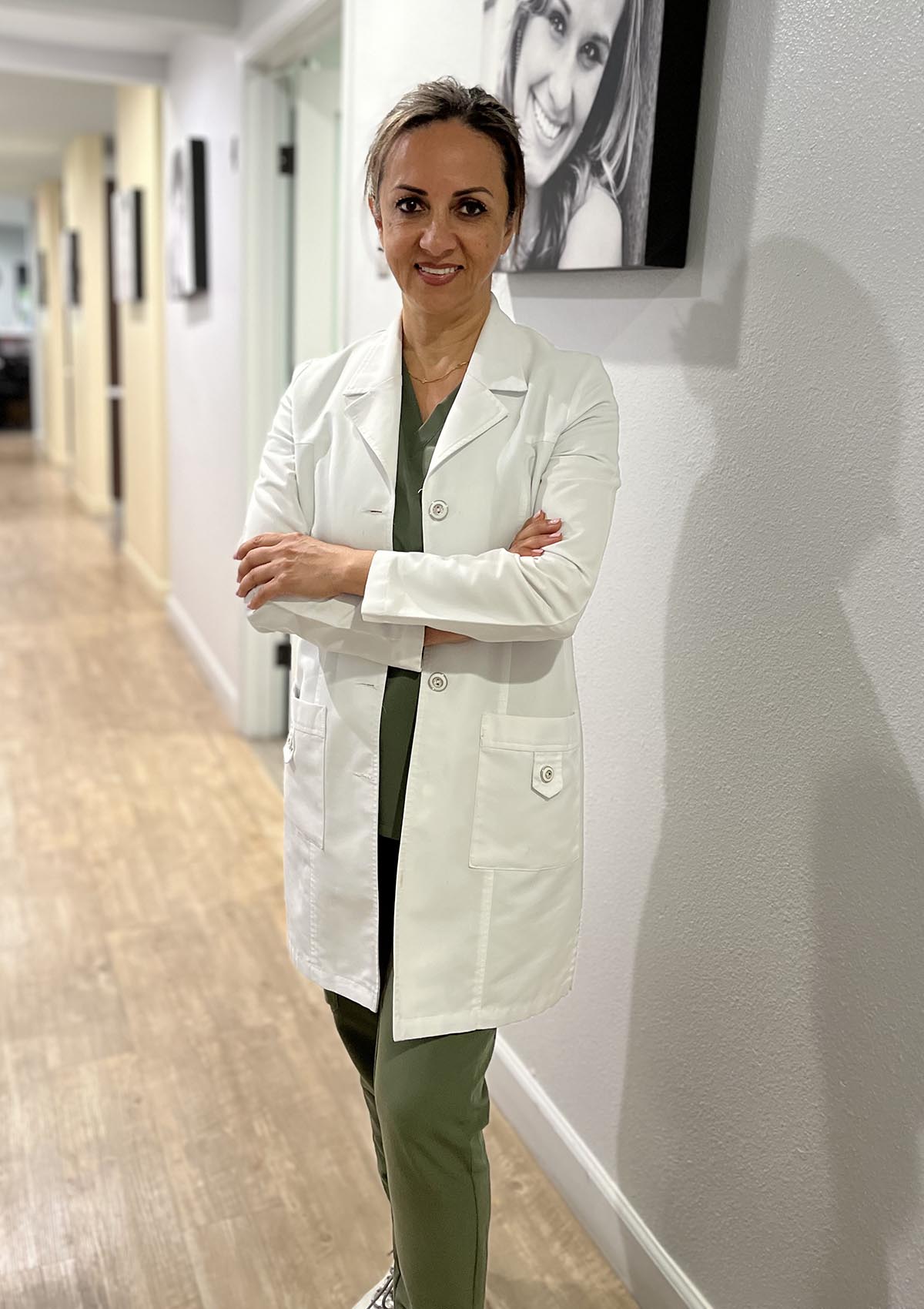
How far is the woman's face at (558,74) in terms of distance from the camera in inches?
62.4

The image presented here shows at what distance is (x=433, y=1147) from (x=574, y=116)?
53.8 inches

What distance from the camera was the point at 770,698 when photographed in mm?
1414

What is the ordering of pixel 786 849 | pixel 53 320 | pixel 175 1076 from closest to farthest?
pixel 786 849 → pixel 175 1076 → pixel 53 320

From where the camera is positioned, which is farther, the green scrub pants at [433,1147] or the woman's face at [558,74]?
the woman's face at [558,74]

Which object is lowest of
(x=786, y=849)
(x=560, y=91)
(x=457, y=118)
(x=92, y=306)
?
(x=786, y=849)

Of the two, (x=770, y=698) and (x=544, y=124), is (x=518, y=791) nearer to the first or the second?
(x=770, y=698)

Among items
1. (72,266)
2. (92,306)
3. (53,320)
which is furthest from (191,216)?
(53,320)

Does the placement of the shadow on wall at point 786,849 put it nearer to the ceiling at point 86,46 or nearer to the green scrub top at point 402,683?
the green scrub top at point 402,683

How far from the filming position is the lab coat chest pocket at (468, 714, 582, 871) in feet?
4.44

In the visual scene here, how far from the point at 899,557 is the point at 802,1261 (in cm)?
85

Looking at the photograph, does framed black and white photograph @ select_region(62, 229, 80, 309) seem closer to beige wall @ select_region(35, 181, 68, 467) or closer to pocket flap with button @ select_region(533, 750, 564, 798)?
beige wall @ select_region(35, 181, 68, 467)

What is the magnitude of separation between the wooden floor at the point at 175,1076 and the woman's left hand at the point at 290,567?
1.07 m

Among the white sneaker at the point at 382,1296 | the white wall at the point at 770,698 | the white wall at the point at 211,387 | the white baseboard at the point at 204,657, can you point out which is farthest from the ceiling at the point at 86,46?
the white sneaker at the point at 382,1296

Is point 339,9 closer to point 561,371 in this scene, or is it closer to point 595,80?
point 595,80
